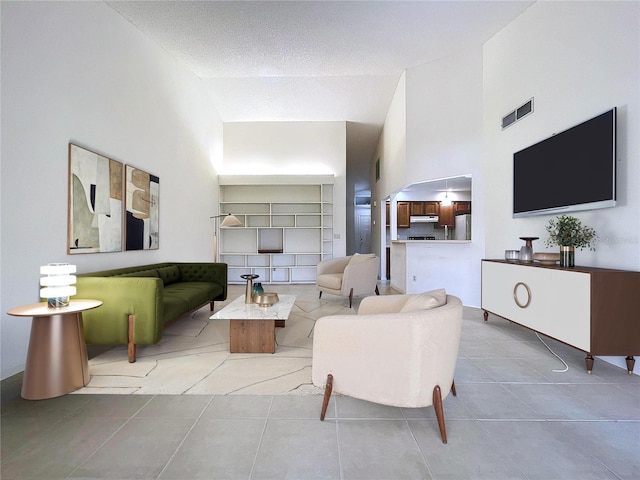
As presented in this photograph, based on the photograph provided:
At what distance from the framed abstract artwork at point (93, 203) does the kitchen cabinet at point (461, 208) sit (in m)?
7.67

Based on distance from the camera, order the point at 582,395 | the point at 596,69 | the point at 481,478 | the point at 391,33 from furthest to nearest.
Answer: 1. the point at 391,33
2. the point at 596,69
3. the point at 582,395
4. the point at 481,478

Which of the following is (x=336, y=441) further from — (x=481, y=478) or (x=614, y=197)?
(x=614, y=197)

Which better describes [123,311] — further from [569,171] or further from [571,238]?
[569,171]

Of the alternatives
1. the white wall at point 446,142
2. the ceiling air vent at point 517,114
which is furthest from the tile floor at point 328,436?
the ceiling air vent at point 517,114

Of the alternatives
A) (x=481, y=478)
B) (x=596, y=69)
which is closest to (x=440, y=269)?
(x=596, y=69)

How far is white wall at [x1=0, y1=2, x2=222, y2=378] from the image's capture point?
2350 mm

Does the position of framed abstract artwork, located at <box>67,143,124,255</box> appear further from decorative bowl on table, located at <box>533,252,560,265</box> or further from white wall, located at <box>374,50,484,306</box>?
decorative bowl on table, located at <box>533,252,560,265</box>

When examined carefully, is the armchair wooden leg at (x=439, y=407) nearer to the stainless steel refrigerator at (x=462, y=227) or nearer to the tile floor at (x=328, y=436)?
the tile floor at (x=328, y=436)

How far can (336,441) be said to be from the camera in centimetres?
164

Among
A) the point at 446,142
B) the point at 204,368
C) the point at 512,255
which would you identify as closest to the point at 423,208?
the point at 446,142

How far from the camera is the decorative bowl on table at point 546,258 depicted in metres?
3.15

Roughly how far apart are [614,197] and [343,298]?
151 inches

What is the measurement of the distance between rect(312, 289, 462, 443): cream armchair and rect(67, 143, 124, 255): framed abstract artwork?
274cm

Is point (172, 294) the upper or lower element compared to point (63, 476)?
upper
